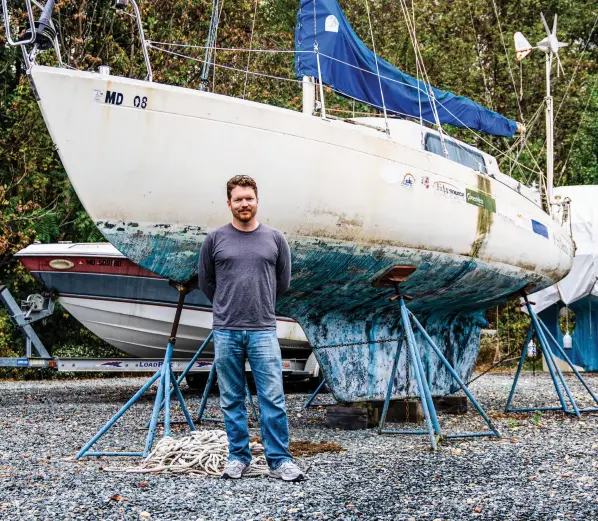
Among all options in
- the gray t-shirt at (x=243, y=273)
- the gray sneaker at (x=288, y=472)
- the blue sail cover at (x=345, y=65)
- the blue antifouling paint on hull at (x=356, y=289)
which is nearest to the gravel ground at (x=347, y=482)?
the gray sneaker at (x=288, y=472)

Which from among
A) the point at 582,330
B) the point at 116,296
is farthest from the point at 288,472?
the point at 582,330

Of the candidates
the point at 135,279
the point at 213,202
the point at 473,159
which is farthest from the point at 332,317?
the point at 135,279

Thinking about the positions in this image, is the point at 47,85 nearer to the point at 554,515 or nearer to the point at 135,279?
the point at 554,515

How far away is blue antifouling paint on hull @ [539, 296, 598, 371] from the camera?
731 inches

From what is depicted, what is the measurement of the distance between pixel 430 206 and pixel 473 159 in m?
2.09

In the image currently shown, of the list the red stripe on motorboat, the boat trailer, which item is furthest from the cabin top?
the red stripe on motorboat

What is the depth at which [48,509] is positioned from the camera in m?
4.12

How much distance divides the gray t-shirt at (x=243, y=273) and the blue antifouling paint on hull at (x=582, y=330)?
1445 cm

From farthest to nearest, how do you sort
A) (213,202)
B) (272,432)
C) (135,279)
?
1. (135,279)
2. (213,202)
3. (272,432)

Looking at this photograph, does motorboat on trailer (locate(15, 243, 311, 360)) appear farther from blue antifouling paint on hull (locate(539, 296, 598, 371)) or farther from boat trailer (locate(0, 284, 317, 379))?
blue antifouling paint on hull (locate(539, 296, 598, 371))

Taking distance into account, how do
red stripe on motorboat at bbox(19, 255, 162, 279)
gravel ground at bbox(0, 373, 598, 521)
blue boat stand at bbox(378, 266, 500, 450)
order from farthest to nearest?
red stripe on motorboat at bbox(19, 255, 162, 279)
blue boat stand at bbox(378, 266, 500, 450)
gravel ground at bbox(0, 373, 598, 521)

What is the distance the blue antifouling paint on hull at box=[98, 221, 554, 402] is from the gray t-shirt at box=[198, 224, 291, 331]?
4.34 ft

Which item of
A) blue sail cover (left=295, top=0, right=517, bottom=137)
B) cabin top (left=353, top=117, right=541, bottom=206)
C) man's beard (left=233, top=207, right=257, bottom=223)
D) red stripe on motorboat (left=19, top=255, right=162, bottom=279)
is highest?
blue sail cover (left=295, top=0, right=517, bottom=137)

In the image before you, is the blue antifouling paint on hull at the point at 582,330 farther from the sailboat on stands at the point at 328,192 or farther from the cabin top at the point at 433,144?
the sailboat on stands at the point at 328,192
